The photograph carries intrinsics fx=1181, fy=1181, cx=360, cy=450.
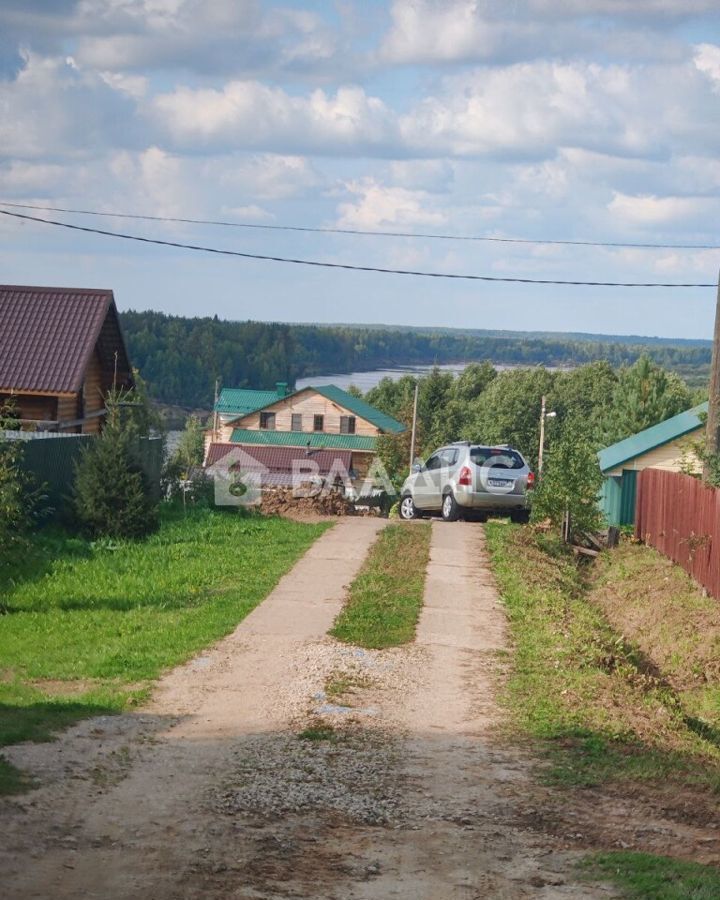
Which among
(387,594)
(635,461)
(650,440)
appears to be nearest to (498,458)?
(387,594)

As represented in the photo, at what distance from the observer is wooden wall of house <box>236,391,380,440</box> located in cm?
8138

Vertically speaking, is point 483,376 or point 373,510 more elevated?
point 483,376

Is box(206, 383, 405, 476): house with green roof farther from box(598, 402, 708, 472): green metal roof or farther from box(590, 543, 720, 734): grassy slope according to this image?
box(590, 543, 720, 734): grassy slope

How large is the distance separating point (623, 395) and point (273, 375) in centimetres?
7707

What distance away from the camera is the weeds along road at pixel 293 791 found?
5.79 meters

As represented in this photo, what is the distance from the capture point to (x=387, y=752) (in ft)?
27.2

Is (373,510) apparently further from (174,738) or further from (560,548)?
(174,738)

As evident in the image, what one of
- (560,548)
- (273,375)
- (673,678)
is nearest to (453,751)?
(673,678)

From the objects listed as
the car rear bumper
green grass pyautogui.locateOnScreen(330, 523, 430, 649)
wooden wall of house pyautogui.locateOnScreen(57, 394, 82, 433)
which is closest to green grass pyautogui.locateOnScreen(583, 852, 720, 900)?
green grass pyautogui.locateOnScreen(330, 523, 430, 649)

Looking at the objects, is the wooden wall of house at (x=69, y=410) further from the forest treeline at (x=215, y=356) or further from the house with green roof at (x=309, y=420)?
the forest treeline at (x=215, y=356)

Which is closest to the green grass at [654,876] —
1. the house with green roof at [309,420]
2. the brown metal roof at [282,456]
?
the brown metal roof at [282,456]

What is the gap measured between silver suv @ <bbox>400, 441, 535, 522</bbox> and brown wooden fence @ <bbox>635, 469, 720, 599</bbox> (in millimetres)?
2358

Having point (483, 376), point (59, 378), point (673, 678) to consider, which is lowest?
point (673, 678)

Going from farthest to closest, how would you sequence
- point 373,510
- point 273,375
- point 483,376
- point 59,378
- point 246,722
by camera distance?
point 273,375, point 483,376, point 373,510, point 59,378, point 246,722
